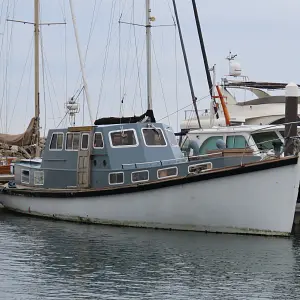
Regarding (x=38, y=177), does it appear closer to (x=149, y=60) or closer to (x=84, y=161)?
(x=84, y=161)

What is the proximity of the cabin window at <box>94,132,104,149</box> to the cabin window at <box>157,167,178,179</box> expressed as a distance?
2385 mm

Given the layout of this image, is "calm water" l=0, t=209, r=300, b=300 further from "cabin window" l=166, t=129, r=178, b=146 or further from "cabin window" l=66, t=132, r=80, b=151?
"cabin window" l=166, t=129, r=178, b=146

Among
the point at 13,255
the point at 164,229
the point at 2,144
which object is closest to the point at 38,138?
the point at 2,144

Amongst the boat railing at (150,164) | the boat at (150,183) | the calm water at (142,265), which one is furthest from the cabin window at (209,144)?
the calm water at (142,265)

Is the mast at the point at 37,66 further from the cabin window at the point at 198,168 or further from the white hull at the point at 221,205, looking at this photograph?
the cabin window at the point at 198,168

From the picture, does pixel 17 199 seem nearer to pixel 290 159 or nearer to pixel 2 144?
pixel 2 144

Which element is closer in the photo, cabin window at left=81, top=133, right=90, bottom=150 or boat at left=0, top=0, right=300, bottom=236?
boat at left=0, top=0, right=300, bottom=236

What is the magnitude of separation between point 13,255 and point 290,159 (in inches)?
292

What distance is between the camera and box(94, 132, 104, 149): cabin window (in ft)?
74.0

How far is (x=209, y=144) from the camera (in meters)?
26.2

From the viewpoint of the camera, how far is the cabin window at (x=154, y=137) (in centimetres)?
2269

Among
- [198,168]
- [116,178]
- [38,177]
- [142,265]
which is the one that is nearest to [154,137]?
[116,178]

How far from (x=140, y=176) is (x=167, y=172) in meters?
0.89

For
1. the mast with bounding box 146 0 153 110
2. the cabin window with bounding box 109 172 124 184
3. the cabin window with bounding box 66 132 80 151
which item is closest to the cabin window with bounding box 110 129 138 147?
the cabin window with bounding box 109 172 124 184
